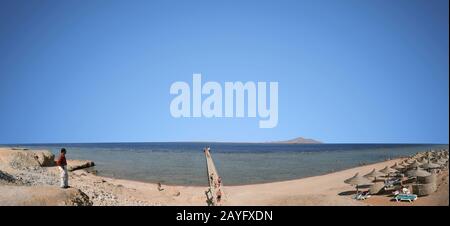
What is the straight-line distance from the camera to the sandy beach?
12820 mm

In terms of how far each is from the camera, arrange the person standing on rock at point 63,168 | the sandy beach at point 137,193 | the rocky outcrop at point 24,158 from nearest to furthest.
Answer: the sandy beach at point 137,193 < the person standing on rock at point 63,168 < the rocky outcrop at point 24,158

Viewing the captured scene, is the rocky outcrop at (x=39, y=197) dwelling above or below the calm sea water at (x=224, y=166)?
above

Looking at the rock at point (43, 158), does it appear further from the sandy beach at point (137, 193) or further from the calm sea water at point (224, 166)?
the calm sea water at point (224, 166)

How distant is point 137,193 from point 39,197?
40.0 ft

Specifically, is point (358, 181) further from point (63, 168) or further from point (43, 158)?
point (43, 158)

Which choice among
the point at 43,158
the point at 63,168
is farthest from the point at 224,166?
the point at 63,168

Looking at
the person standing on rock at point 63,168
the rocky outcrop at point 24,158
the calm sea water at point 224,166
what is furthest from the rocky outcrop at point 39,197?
the calm sea water at point 224,166

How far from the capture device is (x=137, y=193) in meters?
24.2

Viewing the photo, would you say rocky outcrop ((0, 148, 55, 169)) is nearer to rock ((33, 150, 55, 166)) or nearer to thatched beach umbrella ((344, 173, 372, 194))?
rock ((33, 150, 55, 166))

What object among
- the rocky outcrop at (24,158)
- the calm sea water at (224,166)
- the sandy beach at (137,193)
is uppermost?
the rocky outcrop at (24,158)

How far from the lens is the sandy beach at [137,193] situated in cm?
1282
